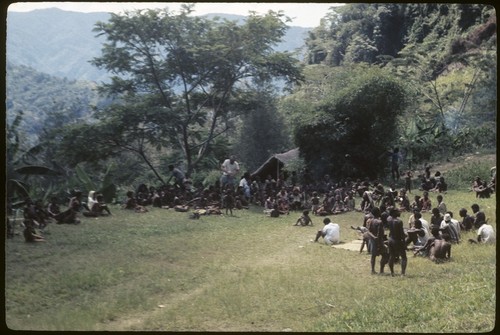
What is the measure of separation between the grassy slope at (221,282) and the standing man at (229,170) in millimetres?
333

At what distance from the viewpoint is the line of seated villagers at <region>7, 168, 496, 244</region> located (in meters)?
4.87

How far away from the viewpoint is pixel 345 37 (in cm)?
534

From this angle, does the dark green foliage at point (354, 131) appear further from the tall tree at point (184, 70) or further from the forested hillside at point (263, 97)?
the tall tree at point (184, 70)

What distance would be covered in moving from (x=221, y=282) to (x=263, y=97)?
1.71m

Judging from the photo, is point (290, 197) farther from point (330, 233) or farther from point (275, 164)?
point (330, 233)

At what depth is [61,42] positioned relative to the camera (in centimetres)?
496

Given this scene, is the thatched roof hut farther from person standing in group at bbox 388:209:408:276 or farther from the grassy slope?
person standing in group at bbox 388:209:408:276

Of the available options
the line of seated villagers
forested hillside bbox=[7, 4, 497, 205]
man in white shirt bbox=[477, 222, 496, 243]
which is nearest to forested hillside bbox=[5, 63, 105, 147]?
forested hillside bbox=[7, 4, 497, 205]

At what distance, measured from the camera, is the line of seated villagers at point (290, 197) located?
16.0 ft

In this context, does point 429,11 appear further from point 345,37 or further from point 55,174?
point 55,174

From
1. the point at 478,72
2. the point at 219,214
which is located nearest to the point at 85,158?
the point at 219,214

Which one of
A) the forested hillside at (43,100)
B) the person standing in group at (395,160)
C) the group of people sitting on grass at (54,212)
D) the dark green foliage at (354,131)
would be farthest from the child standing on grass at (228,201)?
the person standing in group at (395,160)

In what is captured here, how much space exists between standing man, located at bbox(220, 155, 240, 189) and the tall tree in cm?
21

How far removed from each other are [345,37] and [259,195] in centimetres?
173
